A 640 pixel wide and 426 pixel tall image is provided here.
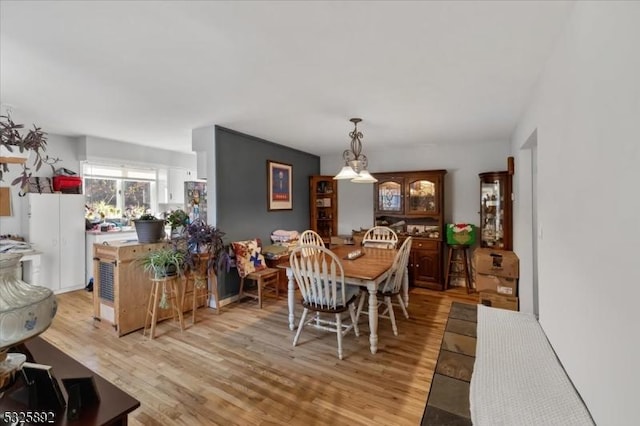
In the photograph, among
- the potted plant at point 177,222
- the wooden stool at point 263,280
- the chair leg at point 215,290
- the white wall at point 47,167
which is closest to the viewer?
the potted plant at point 177,222

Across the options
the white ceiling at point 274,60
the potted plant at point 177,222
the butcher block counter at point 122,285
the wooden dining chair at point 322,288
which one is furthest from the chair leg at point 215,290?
the white ceiling at point 274,60

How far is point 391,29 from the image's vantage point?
1709mm

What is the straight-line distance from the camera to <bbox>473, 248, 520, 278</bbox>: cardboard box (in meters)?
3.31

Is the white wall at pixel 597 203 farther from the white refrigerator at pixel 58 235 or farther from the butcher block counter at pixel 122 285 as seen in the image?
the white refrigerator at pixel 58 235

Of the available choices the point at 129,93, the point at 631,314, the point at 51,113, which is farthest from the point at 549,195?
the point at 51,113

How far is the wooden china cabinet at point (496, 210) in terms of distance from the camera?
4.08m

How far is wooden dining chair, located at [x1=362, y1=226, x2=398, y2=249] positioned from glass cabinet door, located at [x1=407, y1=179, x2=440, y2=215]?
0.64m

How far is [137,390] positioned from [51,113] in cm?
313

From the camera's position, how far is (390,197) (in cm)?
513

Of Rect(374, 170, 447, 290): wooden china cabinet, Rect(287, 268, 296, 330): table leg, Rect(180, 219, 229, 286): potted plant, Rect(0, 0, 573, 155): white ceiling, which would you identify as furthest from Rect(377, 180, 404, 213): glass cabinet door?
Rect(180, 219, 229, 286): potted plant

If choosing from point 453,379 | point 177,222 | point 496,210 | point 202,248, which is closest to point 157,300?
point 202,248

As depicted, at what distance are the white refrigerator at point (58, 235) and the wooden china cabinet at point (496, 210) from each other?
608 centimetres

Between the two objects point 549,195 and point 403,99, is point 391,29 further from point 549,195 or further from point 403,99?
point 549,195

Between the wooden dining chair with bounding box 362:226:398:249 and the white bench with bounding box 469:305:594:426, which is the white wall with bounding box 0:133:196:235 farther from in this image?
the white bench with bounding box 469:305:594:426
